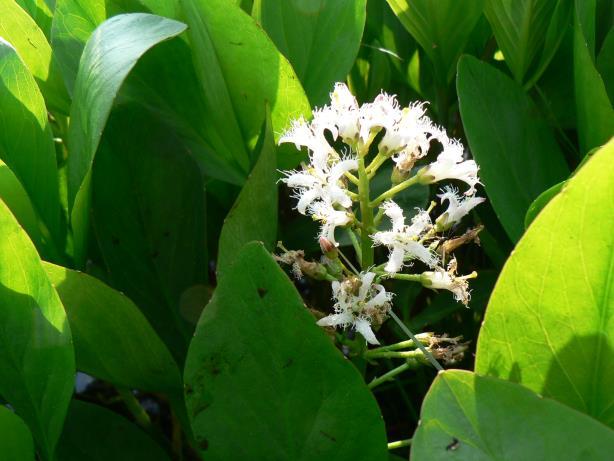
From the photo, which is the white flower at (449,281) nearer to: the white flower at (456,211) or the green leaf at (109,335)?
the white flower at (456,211)

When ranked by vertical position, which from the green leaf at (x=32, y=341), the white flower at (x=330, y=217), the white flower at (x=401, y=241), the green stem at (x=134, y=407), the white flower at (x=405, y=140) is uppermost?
the white flower at (x=405, y=140)

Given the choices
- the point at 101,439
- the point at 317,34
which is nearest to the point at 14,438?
the point at 101,439

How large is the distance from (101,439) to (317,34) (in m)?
0.48

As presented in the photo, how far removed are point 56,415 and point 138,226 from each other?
236 millimetres

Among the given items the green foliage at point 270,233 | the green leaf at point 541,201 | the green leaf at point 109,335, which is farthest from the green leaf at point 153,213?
the green leaf at point 541,201

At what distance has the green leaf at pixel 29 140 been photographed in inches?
31.2

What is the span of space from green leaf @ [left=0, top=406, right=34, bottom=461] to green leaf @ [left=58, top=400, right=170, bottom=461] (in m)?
0.18

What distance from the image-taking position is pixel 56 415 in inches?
26.8

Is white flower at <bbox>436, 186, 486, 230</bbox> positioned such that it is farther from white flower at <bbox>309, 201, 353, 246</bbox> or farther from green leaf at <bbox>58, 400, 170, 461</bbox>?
green leaf at <bbox>58, 400, 170, 461</bbox>

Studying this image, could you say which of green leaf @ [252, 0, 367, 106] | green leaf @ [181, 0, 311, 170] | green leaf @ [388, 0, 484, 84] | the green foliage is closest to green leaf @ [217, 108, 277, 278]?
the green foliage

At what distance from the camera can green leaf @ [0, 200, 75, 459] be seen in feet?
2.05

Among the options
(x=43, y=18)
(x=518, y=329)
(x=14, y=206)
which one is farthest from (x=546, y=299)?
(x=43, y=18)

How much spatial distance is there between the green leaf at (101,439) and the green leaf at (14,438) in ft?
0.58

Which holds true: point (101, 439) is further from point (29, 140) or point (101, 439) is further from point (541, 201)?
point (541, 201)
